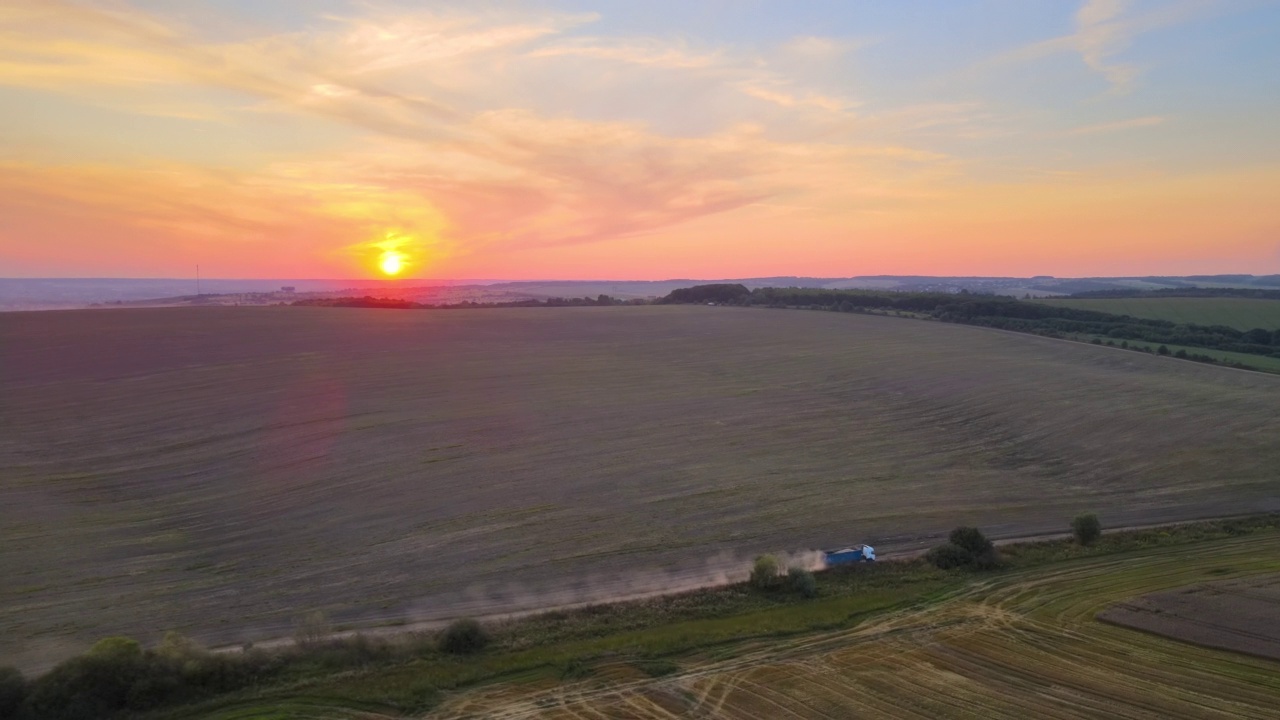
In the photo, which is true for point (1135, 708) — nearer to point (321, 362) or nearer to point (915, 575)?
point (915, 575)

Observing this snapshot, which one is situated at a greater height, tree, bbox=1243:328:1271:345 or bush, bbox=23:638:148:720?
tree, bbox=1243:328:1271:345

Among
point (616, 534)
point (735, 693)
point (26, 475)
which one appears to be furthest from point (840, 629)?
point (26, 475)

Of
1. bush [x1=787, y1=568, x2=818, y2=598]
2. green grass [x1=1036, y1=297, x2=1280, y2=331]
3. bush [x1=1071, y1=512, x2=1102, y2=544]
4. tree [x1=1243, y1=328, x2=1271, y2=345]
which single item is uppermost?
green grass [x1=1036, y1=297, x2=1280, y2=331]

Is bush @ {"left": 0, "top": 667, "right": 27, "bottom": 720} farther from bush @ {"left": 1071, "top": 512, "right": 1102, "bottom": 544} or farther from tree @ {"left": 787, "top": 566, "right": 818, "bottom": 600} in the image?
bush @ {"left": 1071, "top": 512, "right": 1102, "bottom": 544}

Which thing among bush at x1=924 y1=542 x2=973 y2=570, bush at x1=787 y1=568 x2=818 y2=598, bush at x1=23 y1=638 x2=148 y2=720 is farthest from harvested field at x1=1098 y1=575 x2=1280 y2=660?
bush at x1=23 y1=638 x2=148 y2=720

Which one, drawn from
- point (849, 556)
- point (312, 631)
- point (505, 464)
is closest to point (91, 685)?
point (312, 631)

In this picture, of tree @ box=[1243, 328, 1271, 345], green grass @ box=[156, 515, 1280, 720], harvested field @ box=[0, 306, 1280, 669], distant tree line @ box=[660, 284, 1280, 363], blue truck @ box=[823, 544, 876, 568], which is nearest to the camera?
green grass @ box=[156, 515, 1280, 720]

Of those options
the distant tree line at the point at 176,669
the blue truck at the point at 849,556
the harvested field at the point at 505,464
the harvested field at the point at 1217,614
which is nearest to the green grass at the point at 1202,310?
the harvested field at the point at 505,464

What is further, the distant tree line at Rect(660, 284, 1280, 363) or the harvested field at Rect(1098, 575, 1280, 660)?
the distant tree line at Rect(660, 284, 1280, 363)
